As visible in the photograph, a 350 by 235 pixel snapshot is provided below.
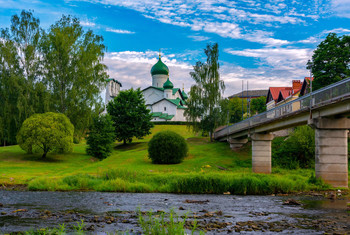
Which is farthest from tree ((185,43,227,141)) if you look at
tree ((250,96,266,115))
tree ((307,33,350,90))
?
tree ((250,96,266,115))

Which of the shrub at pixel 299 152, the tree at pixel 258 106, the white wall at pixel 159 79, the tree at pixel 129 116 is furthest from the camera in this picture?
the tree at pixel 258 106

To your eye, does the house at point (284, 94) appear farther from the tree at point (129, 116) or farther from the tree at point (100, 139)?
the tree at point (100, 139)

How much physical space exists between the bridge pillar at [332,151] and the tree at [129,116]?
139ft

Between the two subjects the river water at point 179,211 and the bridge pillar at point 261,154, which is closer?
the river water at point 179,211

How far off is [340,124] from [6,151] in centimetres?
4379

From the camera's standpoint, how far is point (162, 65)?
104m

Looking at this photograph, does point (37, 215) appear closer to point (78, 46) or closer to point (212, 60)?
point (78, 46)

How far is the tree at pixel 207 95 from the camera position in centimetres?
5847

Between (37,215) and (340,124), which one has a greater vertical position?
(340,124)

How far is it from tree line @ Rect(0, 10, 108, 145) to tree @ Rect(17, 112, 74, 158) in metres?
2.48

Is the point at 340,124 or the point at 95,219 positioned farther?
the point at 340,124

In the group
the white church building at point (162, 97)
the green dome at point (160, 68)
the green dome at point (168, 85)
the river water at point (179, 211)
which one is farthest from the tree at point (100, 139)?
the green dome at point (160, 68)

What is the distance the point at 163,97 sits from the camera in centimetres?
10312

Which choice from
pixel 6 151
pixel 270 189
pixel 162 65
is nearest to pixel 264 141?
pixel 270 189
